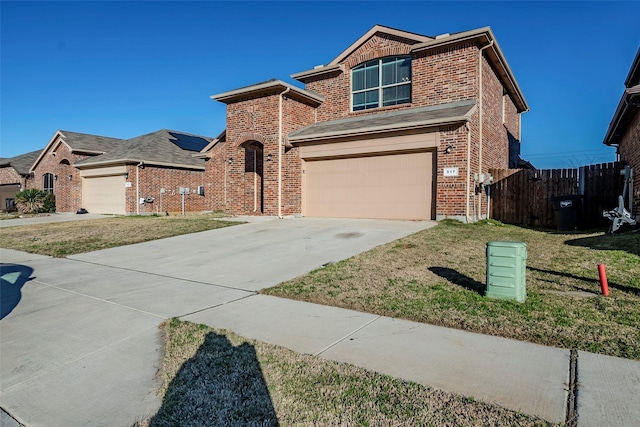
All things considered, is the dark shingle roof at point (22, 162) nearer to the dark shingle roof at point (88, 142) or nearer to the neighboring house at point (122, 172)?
the neighboring house at point (122, 172)

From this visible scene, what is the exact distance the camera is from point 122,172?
872 inches

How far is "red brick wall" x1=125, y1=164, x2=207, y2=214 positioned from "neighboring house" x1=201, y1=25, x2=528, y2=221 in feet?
25.2

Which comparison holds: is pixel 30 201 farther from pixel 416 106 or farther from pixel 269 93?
pixel 416 106

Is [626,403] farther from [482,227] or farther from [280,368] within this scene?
[482,227]

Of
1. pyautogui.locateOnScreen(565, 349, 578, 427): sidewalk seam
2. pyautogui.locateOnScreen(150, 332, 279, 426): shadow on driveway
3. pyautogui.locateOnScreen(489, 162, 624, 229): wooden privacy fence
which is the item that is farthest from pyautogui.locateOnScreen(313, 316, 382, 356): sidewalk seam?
pyautogui.locateOnScreen(489, 162, 624, 229): wooden privacy fence

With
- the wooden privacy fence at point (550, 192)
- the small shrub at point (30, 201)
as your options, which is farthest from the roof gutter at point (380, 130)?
the small shrub at point (30, 201)

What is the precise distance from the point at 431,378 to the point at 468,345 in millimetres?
823

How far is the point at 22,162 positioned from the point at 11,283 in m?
34.0

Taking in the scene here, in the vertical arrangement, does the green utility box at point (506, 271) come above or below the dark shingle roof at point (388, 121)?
below

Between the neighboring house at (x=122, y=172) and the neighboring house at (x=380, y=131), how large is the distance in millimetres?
7718

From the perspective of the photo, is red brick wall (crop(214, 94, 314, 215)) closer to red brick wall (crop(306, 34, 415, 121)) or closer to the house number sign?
red brick wall (crop(306, 34, 415, 121))

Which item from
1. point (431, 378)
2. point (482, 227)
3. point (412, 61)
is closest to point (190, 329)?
point (431, 378)

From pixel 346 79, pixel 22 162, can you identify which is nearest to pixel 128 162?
pixel 346 79

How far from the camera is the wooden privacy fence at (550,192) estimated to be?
39.7ft
